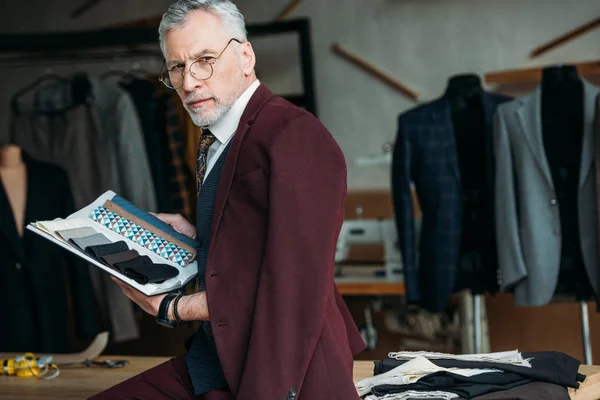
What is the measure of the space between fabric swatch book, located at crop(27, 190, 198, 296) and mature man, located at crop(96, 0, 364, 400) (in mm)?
59

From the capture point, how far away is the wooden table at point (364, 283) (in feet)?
14.8

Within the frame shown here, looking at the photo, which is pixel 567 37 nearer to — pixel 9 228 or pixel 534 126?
pixel 534 126

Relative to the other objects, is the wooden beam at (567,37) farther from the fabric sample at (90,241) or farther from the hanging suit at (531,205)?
the fabric sample at (90,241)

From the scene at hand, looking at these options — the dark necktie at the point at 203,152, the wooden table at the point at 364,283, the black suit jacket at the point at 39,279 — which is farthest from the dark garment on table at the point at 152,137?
the dark necktie at the point at 203,152

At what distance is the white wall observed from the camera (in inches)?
203

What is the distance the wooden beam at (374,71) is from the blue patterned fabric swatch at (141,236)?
3636mm

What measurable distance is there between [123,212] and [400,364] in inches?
33.6

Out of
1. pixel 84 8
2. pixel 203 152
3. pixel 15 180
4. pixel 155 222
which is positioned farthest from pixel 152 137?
pixel 203 152

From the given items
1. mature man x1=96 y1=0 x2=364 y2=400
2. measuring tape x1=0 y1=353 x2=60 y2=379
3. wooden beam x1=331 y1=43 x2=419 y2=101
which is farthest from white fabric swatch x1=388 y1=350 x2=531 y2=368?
wooden beam x1=331 y1=43 x2=419 y2=101

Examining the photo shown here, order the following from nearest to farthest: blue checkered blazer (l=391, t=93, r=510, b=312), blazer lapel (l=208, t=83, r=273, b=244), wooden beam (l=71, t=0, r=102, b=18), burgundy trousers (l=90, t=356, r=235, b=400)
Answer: blazer lapel (l=208, t=83, r=273, b=244)
burgundy trousers (l=90, t=356, r=235, b=400)
blue checkered blazer (l=391, t=93, r=510, b=312)
wooden beam (l=71, t=0, r=102, b=18)

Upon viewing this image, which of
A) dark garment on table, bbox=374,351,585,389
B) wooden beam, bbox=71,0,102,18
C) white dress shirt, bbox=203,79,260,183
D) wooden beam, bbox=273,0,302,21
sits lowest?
dark garment on table, bbox=374,351,585,389

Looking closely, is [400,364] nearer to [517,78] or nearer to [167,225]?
[167,225]

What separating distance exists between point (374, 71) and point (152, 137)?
1.52 metres

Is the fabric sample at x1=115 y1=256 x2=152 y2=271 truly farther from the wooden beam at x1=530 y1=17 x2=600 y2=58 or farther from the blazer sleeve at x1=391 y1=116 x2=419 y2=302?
the wooden beam at x1=530 y1=17 x2=600 y2=58
